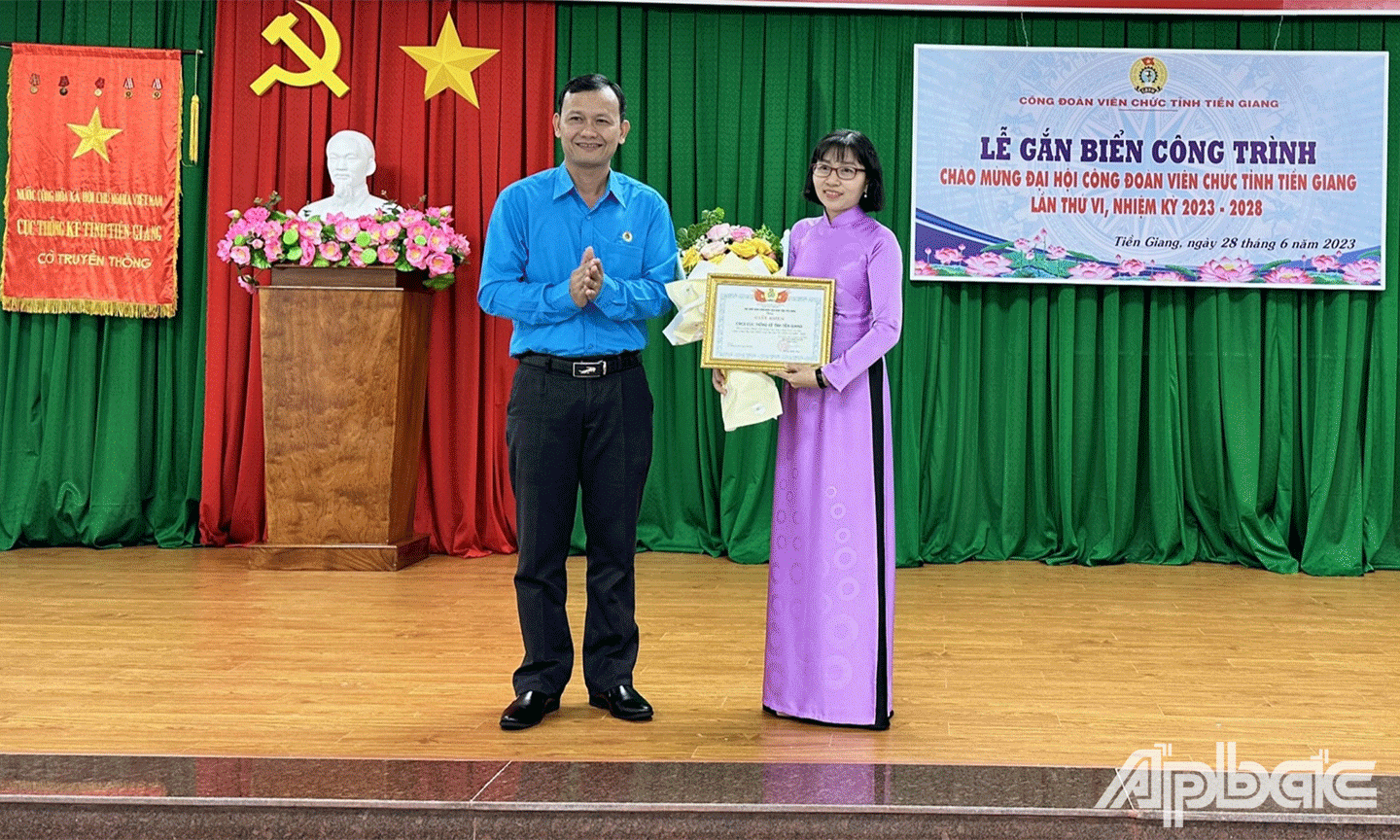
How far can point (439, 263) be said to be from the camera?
17.2 ft

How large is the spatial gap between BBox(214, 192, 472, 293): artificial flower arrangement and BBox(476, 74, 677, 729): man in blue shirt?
2.30 meters

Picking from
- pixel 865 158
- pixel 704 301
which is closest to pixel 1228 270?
pixel 865 158

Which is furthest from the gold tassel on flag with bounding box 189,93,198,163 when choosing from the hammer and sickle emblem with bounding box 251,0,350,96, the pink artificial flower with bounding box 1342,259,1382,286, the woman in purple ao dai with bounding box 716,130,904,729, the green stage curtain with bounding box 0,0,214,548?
the pink artificial flower with bounding box 1342,259,1382,286

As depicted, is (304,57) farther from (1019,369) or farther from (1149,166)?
(1149,166)

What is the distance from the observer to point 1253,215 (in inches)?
213

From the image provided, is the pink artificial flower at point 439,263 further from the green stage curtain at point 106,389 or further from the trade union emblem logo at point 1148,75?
the trade union emblem logo at point 1148,75

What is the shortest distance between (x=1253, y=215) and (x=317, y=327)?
12.4 ft

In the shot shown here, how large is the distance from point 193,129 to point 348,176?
2.59ft

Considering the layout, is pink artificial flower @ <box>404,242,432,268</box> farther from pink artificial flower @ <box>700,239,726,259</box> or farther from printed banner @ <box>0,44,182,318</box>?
pink artificial flower @ <box>700,239,726,259</box>

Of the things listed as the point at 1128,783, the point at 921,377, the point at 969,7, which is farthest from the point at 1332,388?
the point at 1128,783

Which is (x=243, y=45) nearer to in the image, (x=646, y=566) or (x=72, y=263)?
(x=72, y=263)

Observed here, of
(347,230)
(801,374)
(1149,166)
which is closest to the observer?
(801,374)

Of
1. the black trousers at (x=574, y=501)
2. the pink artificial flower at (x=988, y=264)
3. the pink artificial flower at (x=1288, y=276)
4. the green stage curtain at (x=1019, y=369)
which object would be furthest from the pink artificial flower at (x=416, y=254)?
the pink artificial flower at (x=1288, y=276)

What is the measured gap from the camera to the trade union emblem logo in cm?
544
